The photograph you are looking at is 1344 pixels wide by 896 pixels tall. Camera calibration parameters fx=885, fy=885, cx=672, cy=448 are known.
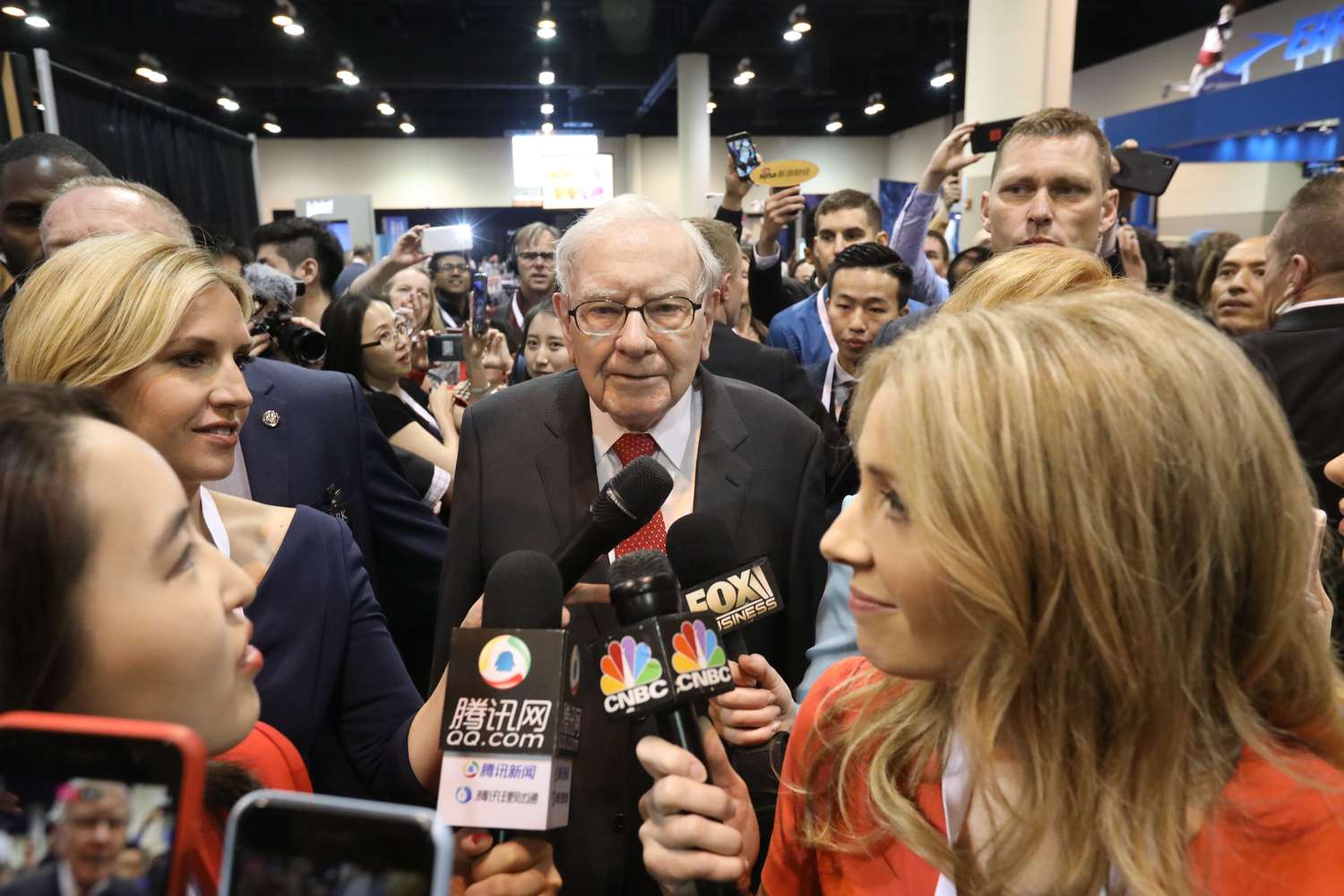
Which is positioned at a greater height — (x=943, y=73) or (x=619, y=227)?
(x=943, y=73)

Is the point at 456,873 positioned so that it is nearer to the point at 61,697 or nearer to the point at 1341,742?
the point at 61,697

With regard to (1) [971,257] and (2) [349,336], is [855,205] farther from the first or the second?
(2) [349,336]

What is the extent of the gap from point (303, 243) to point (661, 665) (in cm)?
440

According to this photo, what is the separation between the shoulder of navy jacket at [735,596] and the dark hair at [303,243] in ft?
13.6

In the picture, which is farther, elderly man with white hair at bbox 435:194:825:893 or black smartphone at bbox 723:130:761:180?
black smartphone at bbox 723:130:761:180

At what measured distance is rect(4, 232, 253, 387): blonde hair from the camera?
1326 millimetres

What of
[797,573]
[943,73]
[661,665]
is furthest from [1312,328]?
[943,73]

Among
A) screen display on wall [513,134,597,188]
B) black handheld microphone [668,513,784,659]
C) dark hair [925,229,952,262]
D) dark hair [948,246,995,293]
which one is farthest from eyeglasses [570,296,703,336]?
screen display on wall [513,134,597,188]

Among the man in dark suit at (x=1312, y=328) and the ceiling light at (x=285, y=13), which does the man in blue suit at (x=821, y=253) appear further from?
the ceiling light at (x=285, y=13)

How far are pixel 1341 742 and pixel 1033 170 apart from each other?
1.59 metres

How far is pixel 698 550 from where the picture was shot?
1.14 meters

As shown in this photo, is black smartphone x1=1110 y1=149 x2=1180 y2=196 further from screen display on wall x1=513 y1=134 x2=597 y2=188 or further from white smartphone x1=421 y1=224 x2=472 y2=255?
screen display on wall x1=513 y1=134 x2=597 y2=188

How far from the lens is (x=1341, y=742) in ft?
2.81

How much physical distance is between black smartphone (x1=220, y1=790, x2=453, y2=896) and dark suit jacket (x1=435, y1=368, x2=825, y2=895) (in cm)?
109
